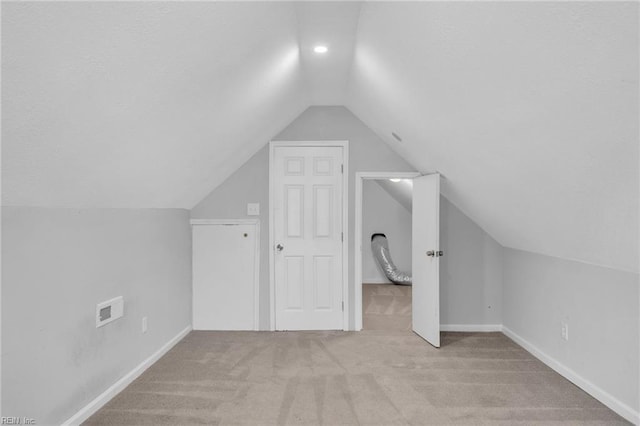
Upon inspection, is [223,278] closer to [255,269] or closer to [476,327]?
[255,269]

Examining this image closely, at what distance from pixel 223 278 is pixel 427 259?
218 centimetres

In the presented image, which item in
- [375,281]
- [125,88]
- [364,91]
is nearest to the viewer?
[125,88]

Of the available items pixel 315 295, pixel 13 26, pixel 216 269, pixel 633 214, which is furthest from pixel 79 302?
pixel 633 214

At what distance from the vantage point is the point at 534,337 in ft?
11.8

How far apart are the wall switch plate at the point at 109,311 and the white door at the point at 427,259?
2705mm

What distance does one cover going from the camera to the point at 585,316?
9.45 ft

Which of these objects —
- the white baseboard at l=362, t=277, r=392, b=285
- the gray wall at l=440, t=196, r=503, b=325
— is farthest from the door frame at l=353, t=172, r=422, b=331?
the white baseboard at l=362, t=277, r=392, b=285

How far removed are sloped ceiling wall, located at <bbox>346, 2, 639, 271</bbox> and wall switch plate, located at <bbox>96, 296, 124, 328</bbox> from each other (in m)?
2.51

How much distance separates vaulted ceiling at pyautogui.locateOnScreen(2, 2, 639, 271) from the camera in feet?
4.71

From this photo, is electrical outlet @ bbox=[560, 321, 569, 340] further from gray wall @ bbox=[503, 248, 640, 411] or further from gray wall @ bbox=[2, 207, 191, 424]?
gray wall @ bbox=[2, 207, 191, 424]

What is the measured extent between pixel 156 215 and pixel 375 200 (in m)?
4.43

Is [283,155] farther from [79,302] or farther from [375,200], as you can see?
[375,200]

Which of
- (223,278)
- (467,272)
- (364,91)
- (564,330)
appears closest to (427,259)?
(467,272)

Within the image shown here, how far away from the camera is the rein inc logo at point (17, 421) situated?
1.85 m
